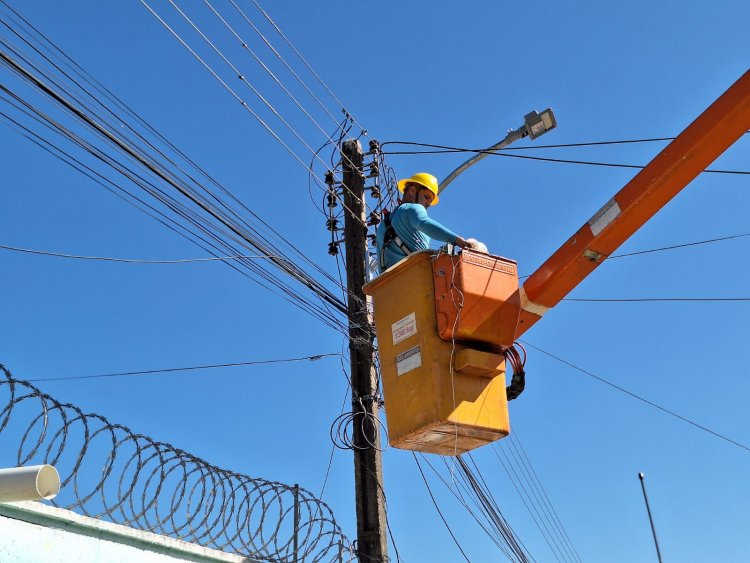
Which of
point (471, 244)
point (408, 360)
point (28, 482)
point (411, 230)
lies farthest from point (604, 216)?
point (28, 482)

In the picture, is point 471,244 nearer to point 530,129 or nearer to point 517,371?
point 517,371

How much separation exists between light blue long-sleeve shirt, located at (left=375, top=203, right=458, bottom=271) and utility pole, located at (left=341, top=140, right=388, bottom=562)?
2.93 metres

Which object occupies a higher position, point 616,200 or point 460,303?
point 616,200

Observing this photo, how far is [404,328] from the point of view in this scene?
6285 mm

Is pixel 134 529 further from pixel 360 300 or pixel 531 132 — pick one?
pixel 531 132

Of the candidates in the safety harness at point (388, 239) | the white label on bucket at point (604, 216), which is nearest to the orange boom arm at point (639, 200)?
the white label on bucket at point (604, 216)

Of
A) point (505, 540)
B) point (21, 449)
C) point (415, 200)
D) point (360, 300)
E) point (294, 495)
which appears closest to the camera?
point (21, 449)

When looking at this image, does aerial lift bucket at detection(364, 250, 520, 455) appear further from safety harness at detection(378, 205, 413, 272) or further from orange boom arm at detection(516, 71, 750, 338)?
safety harness at detection(378, 205, 413, 272)

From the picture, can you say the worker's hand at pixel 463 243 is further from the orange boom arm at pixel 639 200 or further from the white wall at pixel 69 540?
the white wall at pixel 69 540

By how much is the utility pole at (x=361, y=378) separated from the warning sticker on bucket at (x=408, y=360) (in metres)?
3.45

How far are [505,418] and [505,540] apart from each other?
6793mm

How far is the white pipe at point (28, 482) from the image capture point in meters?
5.20

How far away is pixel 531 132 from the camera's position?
10641 mm

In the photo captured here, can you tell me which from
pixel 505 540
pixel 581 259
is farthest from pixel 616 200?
pixel 505 540
